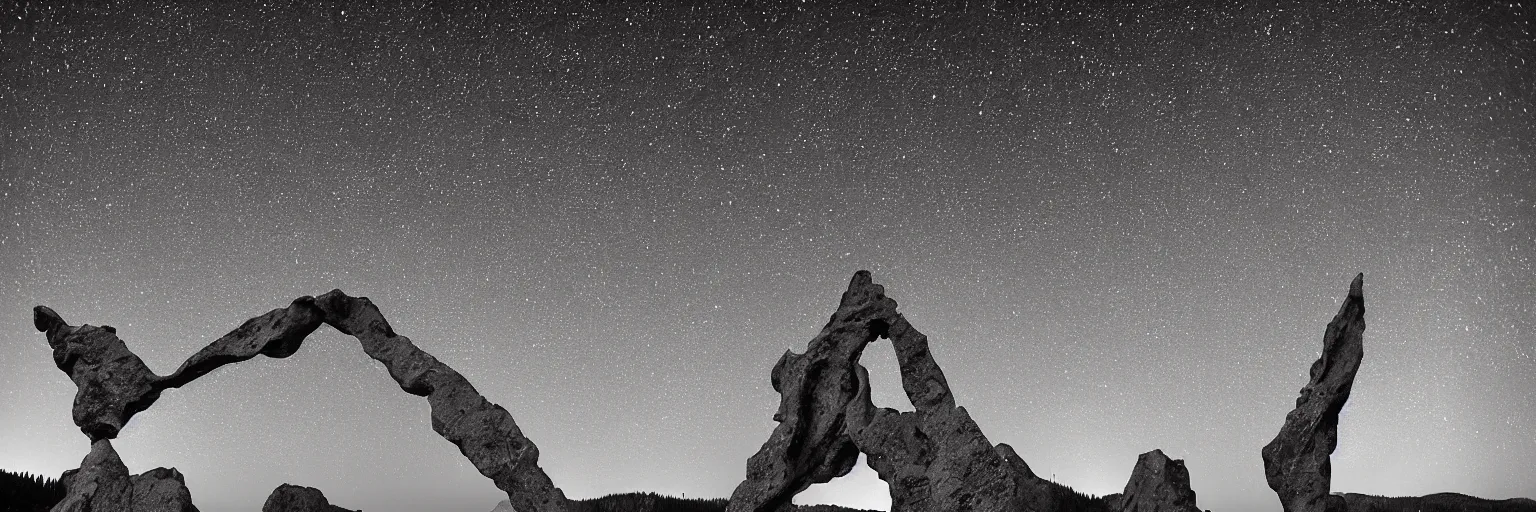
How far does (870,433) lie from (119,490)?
5799 mm

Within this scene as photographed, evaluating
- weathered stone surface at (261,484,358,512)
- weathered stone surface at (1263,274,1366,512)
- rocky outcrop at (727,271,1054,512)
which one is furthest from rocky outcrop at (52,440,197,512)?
weathered stone surface at (1263,274,1366,512)

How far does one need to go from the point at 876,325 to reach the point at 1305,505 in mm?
3070

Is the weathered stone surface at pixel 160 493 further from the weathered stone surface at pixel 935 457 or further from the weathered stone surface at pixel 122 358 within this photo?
the weathered stone surface at pixel 935 457

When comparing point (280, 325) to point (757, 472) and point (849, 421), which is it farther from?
point (849, 421)

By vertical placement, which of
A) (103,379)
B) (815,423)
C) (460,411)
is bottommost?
(815,423)

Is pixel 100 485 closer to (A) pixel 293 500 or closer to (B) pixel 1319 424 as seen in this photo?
(A) pixel 293 500

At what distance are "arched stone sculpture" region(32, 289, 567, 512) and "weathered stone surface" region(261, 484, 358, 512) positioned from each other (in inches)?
48.9

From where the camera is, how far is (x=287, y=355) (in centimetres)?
899

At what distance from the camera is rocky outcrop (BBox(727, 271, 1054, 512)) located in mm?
7090

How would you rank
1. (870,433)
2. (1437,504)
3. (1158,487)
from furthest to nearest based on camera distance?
(1437,504) → (870,433) → (1158,487)

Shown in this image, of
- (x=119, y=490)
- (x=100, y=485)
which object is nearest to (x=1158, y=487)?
(x=119, y=490)

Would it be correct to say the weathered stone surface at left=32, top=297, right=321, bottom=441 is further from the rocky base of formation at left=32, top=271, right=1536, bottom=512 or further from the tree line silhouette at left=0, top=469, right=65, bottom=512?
the tree line silhouette at left=0, top=469, right=65, bottom=512

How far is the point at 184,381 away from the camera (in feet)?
30.0

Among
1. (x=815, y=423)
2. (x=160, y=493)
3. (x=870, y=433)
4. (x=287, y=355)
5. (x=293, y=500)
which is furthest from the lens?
(x=293, y=500)
